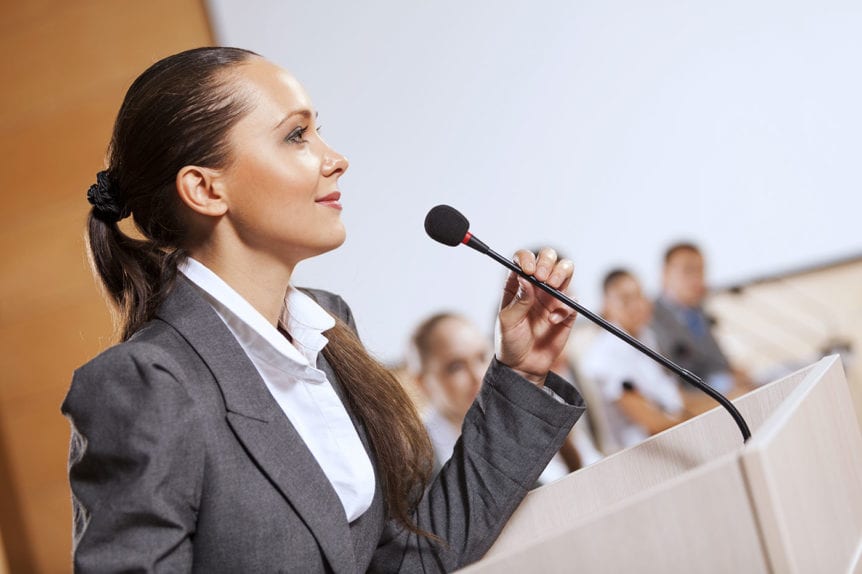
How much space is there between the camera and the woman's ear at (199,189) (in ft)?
3.90

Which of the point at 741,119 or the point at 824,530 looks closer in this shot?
the point at 824,530

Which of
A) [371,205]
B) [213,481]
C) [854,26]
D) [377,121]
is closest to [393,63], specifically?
[377,121]

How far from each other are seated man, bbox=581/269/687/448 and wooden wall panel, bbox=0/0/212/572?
7.14 ft

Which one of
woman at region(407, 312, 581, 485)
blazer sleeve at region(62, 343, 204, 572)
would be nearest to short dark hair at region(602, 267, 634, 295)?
woman at region(407, 312, 581, 485)

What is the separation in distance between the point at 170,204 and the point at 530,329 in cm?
48

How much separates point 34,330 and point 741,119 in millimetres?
3285

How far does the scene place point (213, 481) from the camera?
1.02 meters

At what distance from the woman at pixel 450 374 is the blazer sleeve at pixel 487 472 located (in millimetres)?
1599

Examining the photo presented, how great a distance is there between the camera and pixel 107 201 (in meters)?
1.26

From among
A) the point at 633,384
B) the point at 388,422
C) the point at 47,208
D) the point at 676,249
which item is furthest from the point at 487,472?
the point at 47,208

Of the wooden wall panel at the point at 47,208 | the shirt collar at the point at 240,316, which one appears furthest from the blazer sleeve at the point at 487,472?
the wooden wall panel at the point at 47,208

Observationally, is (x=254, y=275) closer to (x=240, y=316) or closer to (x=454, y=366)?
(x=240, y=316)

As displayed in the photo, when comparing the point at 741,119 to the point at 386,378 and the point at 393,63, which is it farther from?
the point at 386,378

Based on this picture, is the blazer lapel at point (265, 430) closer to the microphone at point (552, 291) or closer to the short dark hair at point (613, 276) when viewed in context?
the microphone at point (552, 291)
